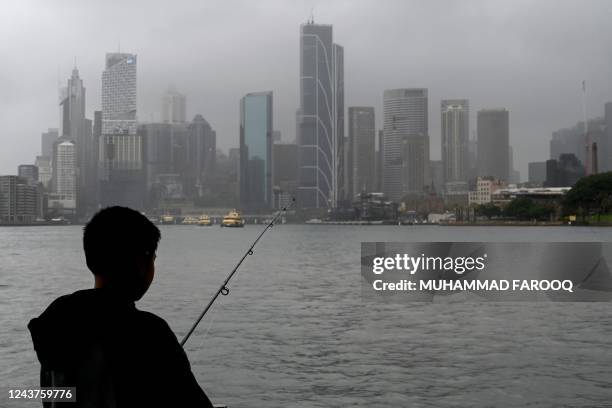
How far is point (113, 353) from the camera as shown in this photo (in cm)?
225

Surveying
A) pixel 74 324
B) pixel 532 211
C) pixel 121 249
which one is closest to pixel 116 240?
pixel 121 249

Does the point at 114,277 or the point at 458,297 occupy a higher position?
the point at 114,277

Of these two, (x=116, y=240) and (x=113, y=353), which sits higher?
Answer: (x=116, y=240)

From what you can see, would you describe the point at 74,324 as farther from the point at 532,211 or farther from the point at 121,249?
the point at 532,211

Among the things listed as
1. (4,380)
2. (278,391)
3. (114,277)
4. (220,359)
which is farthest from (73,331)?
(220,359)

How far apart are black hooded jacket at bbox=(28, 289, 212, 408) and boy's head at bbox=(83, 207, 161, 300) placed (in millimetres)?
75

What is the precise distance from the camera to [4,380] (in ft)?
37.6

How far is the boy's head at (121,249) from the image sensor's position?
2344 mm

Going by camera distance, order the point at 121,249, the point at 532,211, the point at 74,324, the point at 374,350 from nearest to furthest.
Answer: the point at 74,324, the point at 121,249, the point at 374,350, the point at 532,211

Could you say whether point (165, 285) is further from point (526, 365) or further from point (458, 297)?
point (526, 365)

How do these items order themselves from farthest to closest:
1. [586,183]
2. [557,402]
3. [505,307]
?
[586,183] → [505,307] → [557,402]

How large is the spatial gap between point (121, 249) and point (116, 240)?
0.03 metres

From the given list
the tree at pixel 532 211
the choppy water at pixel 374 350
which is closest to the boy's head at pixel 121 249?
the choppy water at pixel 374 350

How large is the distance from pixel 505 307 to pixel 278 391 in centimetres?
1239
